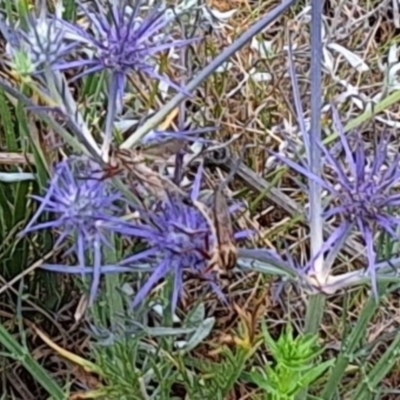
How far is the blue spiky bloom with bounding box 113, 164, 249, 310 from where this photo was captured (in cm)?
58

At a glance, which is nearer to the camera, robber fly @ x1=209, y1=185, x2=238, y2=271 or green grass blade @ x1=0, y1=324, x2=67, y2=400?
robber fly @ x1=209, y1=185, x2=238, y2=271

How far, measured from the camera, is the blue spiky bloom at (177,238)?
0.58m

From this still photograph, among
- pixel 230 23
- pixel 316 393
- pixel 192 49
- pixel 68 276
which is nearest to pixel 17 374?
pixel 68 276

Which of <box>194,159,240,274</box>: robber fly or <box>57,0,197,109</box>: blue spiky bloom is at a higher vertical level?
<box>57,0,197,109</box>: blue spiky bloom

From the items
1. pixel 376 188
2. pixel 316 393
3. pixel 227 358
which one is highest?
pixel 376 188

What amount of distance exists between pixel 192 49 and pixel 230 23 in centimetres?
13

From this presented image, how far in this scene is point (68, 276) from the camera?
94cm

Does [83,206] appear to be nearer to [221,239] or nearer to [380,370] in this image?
[221,239]

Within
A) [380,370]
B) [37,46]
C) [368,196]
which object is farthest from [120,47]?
[380,370]

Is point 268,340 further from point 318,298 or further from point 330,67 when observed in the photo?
point 330,67

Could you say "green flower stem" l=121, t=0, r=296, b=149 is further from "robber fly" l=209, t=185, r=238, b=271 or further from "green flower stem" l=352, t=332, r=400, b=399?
"green flower stem" l=352, t=332, r=400, b=399

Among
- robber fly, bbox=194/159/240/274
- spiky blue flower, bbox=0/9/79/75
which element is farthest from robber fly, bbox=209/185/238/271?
spiky blue flower, bbox=0/9/79/75

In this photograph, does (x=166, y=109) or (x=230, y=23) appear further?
(x=230, y=23)

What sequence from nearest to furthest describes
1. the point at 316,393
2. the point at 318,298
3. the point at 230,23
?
the point at 318,298
the point at 316,393
the point at 230,23
